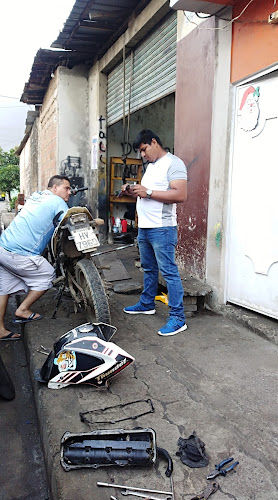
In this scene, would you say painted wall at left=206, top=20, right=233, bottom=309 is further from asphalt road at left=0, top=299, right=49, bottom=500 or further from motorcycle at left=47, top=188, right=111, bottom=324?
asphalt road at left=0, top=299, right=49, bottom=500

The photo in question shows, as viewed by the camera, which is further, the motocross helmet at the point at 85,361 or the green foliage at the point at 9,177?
the green foliage at the point at 9,177

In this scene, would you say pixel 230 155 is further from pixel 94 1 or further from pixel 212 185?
pixel 94 1

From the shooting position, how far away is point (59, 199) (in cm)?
392

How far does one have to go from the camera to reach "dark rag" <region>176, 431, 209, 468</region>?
1866 millimetres

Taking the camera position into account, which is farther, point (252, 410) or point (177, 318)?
point (177, 318)

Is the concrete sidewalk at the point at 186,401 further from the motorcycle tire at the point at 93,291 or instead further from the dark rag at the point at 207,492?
the motorcycle tire at the point at 93,291

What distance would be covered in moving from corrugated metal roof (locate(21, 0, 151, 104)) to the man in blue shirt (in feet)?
13.6

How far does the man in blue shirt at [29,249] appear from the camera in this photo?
3.82 meters

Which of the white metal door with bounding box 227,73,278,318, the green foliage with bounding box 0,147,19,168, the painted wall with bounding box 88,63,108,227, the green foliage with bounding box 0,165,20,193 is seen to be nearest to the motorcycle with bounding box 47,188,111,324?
the white metal door with bounding box 227,73,278,318

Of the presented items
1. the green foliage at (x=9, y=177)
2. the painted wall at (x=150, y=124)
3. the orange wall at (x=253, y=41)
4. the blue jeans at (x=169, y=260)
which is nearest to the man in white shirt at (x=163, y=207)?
the blue jeans at (x=169, y=260)

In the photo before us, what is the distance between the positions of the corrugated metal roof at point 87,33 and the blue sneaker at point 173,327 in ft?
17.2

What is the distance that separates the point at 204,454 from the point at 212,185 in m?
2.90

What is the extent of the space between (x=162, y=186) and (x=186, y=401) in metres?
1.90

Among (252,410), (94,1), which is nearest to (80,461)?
(252,410)
